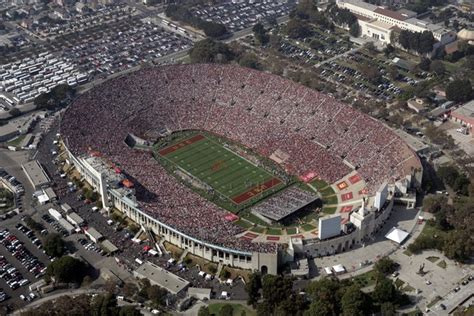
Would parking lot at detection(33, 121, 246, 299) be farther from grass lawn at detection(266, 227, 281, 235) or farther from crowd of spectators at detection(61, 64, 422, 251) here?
grass lawn at detection(266, 227, 281, 235)

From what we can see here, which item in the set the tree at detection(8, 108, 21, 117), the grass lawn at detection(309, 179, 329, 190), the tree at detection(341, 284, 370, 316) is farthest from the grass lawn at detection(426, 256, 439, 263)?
the tree at detection(8, 108, 21, 117)

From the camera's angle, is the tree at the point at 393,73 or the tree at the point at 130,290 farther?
the tree at the point at 393,73

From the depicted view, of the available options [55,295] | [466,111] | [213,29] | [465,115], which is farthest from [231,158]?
[213,29]

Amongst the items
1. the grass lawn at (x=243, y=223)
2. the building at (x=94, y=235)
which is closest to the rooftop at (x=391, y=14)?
the grass lawn at (x=243, y=223)

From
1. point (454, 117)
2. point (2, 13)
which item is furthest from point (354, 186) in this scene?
point (2, 13)

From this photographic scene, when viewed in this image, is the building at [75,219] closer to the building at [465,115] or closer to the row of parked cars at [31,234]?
the row of parked cars at [31,234]

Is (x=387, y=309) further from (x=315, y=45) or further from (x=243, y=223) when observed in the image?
(x=315, y=45)
